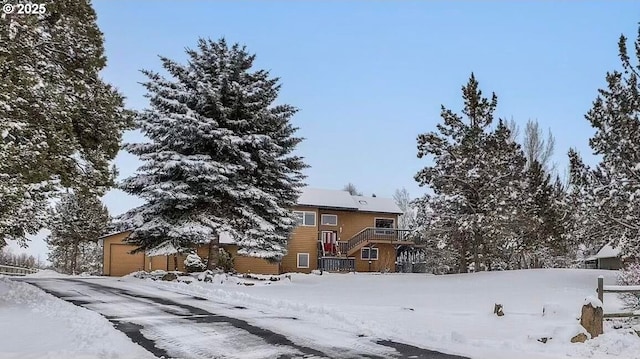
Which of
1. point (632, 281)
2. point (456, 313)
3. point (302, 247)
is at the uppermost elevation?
point (632, 281)

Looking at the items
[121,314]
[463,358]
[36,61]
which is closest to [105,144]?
[36,61]

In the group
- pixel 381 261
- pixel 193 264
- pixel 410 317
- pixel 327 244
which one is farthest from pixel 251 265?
pixel 410 317

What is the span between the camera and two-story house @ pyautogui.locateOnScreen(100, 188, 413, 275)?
119ft

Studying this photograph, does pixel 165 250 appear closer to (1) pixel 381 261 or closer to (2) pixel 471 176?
(2) pixel 471 176

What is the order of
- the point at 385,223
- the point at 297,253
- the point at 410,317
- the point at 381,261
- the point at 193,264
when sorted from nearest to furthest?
the point at 410,317
the point at 193,264
the point at 297,253
the point at 381,261
the point at 385,223

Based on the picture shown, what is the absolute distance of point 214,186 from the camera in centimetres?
2317

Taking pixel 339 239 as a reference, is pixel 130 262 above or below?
below

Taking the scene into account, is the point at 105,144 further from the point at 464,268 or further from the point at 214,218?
the point at 464,268

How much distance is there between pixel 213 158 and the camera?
24406 millimetres

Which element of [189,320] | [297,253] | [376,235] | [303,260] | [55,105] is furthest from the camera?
[303,260]

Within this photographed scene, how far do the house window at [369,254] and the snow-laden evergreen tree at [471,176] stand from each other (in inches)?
398

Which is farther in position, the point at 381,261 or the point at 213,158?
the point at 381,261

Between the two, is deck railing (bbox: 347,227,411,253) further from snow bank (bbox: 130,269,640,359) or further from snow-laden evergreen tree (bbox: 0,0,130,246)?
snow-laden evergreen tree (bbox: 0,0,130,246)

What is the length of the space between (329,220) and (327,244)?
2.07 metres
